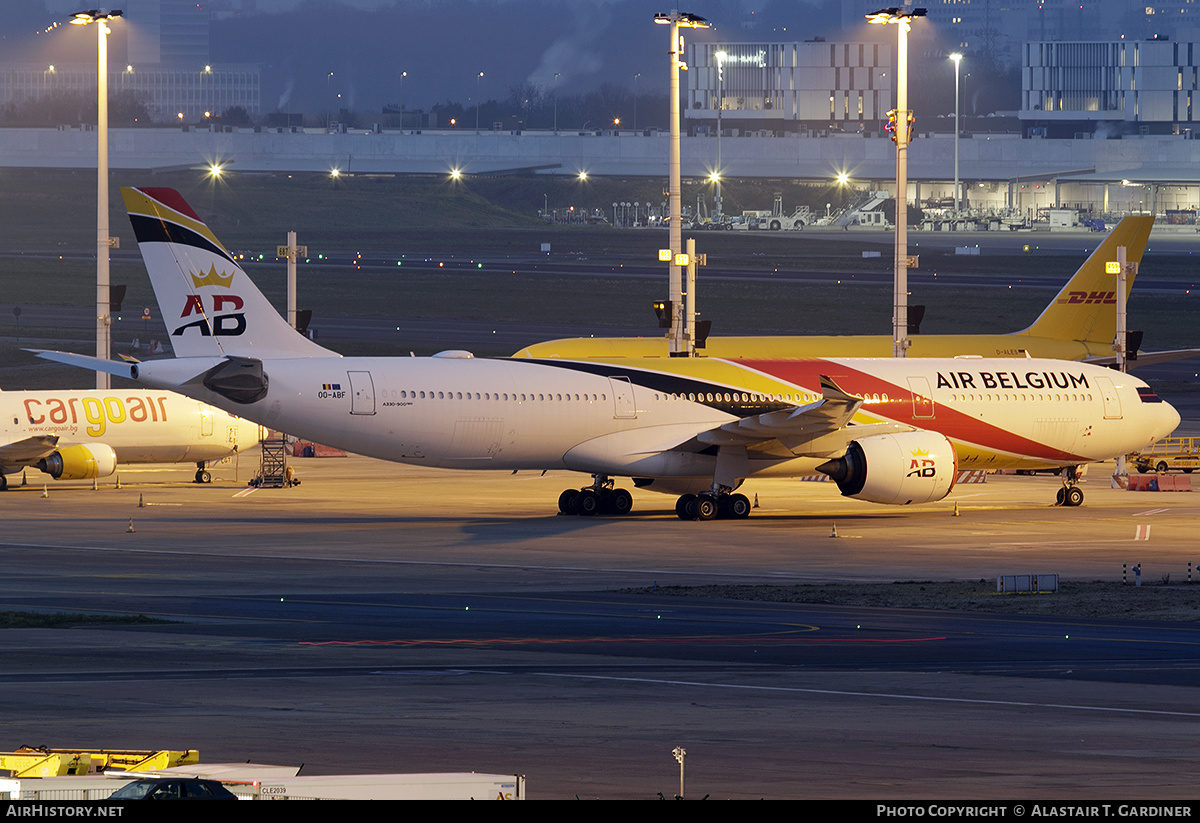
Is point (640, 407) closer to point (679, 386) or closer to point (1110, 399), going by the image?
point (679, 386)

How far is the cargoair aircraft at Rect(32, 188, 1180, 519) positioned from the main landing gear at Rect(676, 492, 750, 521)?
0.04 meters

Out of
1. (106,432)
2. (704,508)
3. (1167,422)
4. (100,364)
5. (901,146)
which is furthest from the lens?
(106,432)

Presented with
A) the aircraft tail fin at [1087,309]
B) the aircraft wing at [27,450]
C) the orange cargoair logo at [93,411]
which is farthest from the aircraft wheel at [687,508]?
the aircraft tail fin at [1087,309]

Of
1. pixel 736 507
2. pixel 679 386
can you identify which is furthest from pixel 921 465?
pixel 679 386

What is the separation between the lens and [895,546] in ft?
134

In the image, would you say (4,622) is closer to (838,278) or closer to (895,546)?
(895,546)

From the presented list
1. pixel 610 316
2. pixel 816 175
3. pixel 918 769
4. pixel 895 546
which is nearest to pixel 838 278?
pixel 610 316

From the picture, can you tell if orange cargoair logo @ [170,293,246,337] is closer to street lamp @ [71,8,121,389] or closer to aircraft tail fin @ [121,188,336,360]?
aircraft tail fin @ [121,188,336,360]

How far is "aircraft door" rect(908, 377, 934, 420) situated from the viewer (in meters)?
48.1

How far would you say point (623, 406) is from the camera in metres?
46.3

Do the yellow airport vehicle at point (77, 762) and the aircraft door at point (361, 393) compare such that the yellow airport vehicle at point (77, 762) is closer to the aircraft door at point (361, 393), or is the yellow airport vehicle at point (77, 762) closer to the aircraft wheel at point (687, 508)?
the aircraft door at point (361, 393)

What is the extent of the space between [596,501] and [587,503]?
10.0 inches

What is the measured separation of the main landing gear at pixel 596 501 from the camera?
47.5m

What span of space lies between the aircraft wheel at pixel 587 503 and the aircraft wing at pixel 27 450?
59.9 ft
